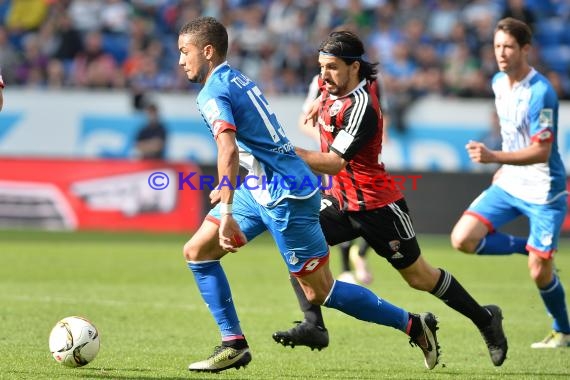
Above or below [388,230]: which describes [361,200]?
above

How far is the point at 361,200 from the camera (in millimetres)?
7469

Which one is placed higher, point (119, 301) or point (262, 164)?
point (262, 164)

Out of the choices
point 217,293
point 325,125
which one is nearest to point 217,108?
point 325,125

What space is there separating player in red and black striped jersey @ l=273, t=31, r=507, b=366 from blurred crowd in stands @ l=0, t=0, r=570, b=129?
1247 centimetres

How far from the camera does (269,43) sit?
2159cm

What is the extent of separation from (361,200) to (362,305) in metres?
0.86

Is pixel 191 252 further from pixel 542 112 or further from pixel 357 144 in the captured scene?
pixel 542 112

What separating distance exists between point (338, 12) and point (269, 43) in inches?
77.0

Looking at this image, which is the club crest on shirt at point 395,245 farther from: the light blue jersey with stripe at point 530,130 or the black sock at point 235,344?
the light blue jersey with stripe at point 530,130

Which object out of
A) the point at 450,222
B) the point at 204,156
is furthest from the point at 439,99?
the point at 204,156

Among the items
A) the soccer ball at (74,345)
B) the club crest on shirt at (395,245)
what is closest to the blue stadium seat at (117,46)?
the club crest on shirt at (395,245)

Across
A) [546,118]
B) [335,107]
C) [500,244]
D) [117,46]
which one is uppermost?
[335,107]

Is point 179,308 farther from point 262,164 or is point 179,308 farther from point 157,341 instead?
point 262,164

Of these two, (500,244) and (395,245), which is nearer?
(395,245)
